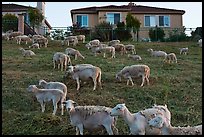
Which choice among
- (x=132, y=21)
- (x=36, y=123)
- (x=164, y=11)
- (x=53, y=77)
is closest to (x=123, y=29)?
(x=132, y=21)

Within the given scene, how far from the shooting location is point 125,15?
159 ft

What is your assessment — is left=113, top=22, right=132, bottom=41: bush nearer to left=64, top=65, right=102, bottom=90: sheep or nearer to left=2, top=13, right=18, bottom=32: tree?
left=2, top=13, right=18, bottom=32: tree

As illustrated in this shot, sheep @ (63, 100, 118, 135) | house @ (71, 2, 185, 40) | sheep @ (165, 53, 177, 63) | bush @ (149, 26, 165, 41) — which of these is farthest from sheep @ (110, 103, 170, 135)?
house @ (71, 2, 185, 40)

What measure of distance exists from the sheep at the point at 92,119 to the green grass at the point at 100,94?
438mm

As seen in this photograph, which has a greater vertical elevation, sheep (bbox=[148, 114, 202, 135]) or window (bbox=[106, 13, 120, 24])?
window (bbox=[106, 13, 120, 24])

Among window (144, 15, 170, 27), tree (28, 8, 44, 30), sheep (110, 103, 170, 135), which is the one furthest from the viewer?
window (144, 15, 170, 27)

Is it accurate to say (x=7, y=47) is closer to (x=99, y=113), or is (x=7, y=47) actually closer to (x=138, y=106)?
(x=138, y=106)

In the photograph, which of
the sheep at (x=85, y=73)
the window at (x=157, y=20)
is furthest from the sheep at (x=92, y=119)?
the window at (x=157, y=20)

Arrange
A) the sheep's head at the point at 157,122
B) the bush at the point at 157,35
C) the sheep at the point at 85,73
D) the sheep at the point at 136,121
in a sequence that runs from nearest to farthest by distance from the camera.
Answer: the sheep's head at the point at 157,122 → the sheep at the point at 136,121 → the sheep at the point at 85,73 → the bush at the point at 157,35

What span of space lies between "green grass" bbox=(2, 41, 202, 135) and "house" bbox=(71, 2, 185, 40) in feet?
88.1

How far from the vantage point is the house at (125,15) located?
4812cm

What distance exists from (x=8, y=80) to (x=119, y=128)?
22.7 ft

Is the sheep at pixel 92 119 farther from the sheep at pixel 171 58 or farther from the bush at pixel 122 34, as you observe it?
the bush at pixel 122 34

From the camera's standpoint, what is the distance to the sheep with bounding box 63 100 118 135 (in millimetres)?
9422
